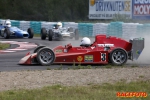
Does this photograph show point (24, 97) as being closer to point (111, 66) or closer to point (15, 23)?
point (111, 66)

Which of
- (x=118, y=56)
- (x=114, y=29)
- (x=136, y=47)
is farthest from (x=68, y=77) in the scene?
(x=114, y=29)

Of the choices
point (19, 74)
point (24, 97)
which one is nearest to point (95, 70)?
point (19, 74)

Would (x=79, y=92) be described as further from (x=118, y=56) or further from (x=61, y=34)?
(x=61, y=34)

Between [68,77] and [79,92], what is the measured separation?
2.30 meters

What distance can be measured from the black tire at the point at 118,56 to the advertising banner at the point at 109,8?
89.0ft

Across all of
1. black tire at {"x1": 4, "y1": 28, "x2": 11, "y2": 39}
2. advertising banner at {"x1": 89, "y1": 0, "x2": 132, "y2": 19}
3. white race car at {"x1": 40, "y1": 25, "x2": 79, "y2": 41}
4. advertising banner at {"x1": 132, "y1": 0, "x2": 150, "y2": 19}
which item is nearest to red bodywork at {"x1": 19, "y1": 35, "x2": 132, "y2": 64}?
white race car at {"x1": 40, "y1": 25, "x2": 79, "y2": 41}

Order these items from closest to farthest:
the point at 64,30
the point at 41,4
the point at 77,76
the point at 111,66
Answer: the point at 77,76 < the point at 111,66 < the point at 64,30 < the point at 41,4

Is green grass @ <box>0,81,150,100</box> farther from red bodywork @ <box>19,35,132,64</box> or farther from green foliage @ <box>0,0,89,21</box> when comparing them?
green foliage @ <box>0,0,89,21</box>

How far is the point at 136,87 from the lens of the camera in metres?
10.9

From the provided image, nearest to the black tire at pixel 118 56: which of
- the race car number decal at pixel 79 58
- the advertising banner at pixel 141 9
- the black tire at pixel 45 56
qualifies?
the race car number decal at pixel 79 58

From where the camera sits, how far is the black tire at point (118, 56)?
51.4 ft

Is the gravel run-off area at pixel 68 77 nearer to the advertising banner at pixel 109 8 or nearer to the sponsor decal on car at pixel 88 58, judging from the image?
the sponsor decal on car at pixel 88 58

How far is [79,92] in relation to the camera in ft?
33.8

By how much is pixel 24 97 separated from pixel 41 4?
157 feet
